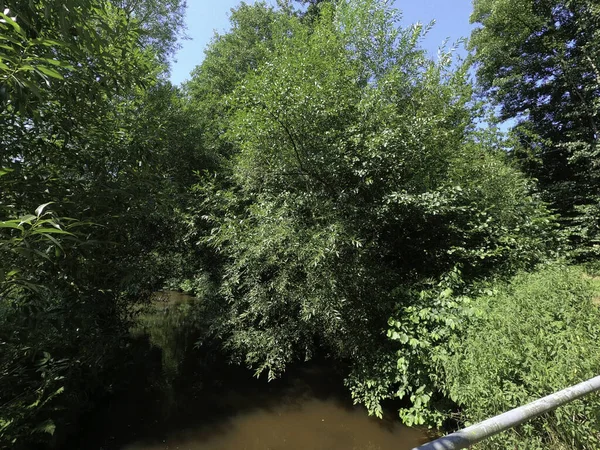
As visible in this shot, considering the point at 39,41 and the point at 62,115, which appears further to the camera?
the point at 62,115

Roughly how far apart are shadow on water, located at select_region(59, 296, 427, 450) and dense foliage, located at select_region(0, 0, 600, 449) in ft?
1.16

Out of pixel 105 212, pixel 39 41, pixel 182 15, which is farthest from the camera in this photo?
pixel 182 15

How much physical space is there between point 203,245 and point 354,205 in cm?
345

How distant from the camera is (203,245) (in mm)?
6805

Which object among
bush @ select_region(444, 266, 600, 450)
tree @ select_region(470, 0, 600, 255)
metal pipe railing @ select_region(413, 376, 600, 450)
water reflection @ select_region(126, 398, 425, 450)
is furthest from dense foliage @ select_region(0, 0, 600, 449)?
tree @ select_region(470, 0, 600, 255)

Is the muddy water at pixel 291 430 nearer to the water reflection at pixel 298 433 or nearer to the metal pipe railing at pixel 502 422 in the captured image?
the water reflection at pixel 298 433

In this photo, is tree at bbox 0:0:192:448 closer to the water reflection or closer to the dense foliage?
the dense foliage

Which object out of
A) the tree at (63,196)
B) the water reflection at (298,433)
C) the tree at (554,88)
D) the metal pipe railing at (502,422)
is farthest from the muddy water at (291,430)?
the tree at (554,88)

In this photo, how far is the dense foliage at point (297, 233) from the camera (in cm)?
228

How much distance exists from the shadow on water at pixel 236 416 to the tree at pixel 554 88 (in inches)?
304

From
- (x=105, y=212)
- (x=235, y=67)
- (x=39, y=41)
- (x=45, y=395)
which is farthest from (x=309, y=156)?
(x=235, y=67)

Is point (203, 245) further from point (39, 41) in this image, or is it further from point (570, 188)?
point (570, 188)

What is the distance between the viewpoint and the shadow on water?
4406 mm

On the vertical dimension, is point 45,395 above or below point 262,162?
below
